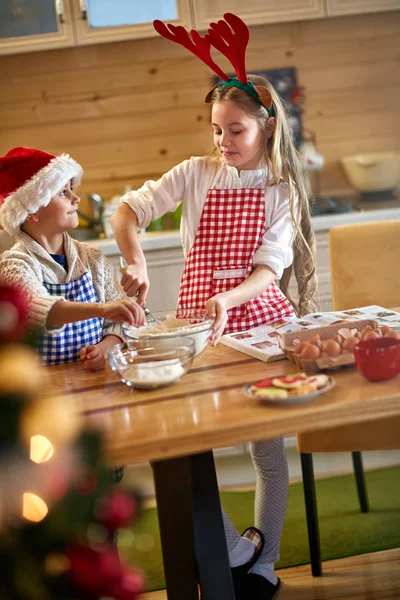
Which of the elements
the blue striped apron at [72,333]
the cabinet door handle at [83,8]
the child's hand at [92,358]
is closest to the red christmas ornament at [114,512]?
the child's hand at [92,358]

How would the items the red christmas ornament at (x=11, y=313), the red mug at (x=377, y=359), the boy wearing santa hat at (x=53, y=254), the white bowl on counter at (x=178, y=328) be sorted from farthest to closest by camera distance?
the boy wearing santa hat at (x=53, y=254)
the white bowl on counter at (x=178, y=328)
the red mug at (x=377, y=359)
the red christmas ornament at (x=11, y=313)

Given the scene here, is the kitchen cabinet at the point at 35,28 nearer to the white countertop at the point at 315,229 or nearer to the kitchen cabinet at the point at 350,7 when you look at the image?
the white countertop at the point at 315,229

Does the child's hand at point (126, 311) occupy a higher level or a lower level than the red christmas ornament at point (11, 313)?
lower

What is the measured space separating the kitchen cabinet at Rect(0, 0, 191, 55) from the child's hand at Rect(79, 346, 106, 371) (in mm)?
2048

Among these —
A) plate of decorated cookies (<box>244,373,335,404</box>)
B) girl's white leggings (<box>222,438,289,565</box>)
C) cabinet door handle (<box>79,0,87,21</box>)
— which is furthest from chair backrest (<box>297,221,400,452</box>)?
cabinet door handle (<box>79,0,87,21</box>)

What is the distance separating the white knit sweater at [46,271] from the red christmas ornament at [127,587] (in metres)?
1.03

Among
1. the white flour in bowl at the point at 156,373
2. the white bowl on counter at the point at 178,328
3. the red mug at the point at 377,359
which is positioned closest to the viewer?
the red mug at the point at 377,359

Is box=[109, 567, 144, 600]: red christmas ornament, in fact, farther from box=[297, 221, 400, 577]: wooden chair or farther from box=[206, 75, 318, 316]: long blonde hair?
box=[297, 221, 400, 577]: wooden chair

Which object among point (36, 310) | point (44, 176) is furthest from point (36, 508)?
point (44, 176)

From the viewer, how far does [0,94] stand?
3662 mm

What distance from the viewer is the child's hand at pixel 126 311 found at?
63.6 inches

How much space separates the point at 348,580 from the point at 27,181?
51.3 inches

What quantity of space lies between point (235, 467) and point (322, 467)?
32cm

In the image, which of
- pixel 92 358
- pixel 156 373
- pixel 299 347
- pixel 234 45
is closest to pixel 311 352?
pixel 299 347
